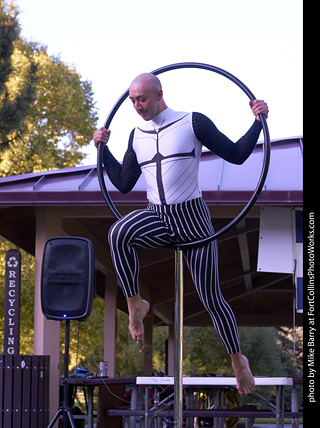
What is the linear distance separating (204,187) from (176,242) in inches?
210

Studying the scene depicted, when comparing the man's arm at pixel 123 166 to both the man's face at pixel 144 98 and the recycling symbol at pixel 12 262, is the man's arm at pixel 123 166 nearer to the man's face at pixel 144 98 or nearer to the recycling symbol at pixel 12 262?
the man's face at pixel 144 98

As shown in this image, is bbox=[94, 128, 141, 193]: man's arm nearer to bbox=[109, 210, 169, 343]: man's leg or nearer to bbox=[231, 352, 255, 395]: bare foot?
bbox=[109, 210, 169, 343]: man's leg

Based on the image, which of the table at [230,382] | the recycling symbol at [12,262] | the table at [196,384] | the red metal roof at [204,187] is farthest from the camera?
the recycling symbol at [12,262]

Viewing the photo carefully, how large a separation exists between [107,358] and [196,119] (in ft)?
35.3

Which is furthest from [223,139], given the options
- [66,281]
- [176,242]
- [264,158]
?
[66,281]

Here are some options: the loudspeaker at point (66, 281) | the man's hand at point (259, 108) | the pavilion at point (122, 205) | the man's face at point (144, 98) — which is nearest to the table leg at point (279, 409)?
the pavilion at point (122, 205)

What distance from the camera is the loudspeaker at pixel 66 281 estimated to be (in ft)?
21.2

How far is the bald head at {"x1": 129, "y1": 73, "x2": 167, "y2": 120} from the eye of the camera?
11.6 ft

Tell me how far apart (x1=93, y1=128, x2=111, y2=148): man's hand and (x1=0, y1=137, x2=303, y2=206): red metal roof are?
4909 mm

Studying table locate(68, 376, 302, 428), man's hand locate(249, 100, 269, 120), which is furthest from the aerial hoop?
table locate(68, 376, 302, 428)

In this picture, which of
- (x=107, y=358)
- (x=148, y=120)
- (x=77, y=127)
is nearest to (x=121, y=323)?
(x=77, y=127)

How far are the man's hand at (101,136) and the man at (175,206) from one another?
262mm

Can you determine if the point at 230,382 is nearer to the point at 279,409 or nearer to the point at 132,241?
the point at 279,409

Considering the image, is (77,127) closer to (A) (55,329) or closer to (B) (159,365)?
(B) (159,365)
